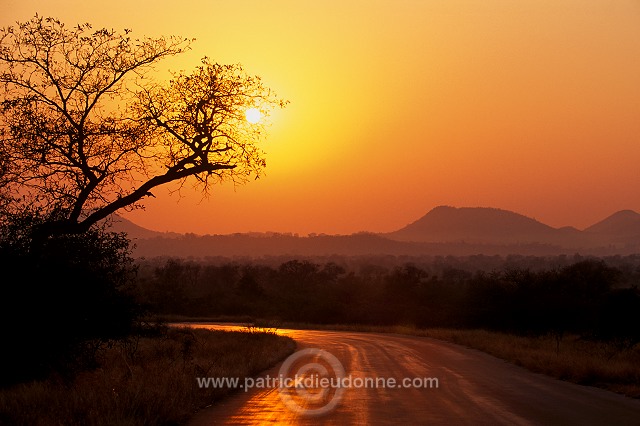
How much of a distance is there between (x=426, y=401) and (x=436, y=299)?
2988 inches

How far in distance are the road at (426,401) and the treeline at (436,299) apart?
53.9 feet

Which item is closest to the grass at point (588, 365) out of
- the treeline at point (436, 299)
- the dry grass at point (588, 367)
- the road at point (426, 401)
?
the dry grass at point (588, 367)

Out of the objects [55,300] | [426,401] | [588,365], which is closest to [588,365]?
[588,365]

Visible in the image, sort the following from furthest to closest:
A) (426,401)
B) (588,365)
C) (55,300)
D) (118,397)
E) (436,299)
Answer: (436,299) < (588,365) < (426,401) < (55,300) < (118,397)

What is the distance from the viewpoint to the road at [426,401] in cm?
1387

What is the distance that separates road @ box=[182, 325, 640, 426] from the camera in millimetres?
13867

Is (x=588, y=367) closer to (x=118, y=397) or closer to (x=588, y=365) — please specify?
(x=588, y=365)

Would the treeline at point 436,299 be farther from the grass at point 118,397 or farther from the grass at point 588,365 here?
the grass at point 118,397

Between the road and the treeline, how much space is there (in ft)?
53.9

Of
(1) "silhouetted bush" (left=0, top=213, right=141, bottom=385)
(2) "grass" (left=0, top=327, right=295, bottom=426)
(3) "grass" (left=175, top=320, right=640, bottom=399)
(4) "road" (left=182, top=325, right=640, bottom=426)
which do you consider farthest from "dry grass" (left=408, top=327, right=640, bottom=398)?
(1) "silhouetted bush" (left=0, top=213, right=141, bottom=385)

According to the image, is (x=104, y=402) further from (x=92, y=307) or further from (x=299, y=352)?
(x=299, y=352)

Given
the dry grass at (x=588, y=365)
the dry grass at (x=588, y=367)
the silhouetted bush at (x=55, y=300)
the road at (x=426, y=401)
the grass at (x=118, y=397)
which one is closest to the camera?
the grass at (x=118, y=397)

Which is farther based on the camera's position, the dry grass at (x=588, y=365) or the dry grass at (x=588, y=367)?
the dry grass at (x=588, y=365)

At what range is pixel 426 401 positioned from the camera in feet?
54.2
